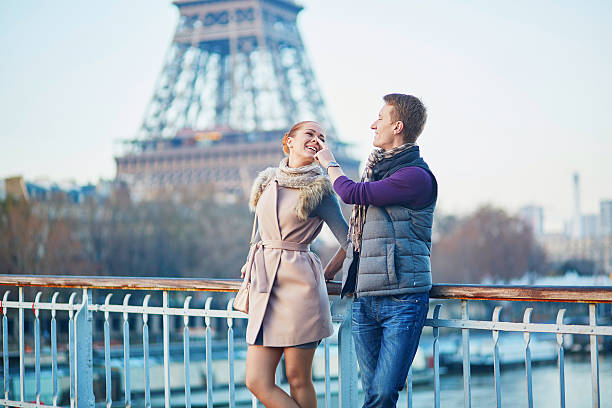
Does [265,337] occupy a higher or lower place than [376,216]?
lower

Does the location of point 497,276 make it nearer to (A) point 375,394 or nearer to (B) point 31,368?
(B) point 31,368

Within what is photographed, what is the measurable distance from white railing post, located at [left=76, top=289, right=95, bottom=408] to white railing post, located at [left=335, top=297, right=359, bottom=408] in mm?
1741

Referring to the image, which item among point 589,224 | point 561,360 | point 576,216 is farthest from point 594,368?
point 589,224

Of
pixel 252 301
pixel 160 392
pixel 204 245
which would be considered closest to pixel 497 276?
pixel 204 245

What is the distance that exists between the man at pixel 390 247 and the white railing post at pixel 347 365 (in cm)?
46

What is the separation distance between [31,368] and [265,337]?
24001 millimetres

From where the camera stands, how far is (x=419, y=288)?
3637mm

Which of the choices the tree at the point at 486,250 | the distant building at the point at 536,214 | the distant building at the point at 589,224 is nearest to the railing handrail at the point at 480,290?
the tree at the point at 486,250

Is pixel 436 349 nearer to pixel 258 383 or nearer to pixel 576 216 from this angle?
pixel 258 383

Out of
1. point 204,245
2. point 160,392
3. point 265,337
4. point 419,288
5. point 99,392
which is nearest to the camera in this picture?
Result: point 419,288

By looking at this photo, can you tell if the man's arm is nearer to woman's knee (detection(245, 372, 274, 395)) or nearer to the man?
the man

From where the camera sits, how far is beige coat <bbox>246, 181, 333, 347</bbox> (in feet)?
Result: 12.8

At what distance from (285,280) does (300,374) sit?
1.46ft

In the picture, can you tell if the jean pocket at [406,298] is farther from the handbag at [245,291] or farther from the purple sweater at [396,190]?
the handbag at [245,291]
